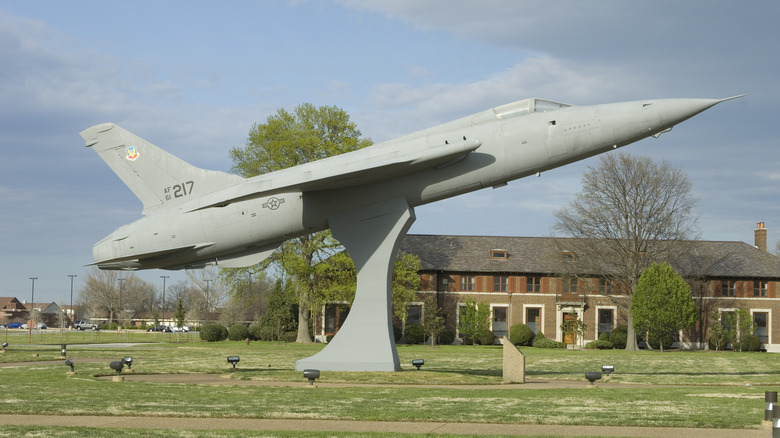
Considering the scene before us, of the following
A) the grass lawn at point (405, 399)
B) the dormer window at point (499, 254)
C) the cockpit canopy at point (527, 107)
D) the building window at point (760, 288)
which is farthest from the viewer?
the dormer window at point (499, 254)

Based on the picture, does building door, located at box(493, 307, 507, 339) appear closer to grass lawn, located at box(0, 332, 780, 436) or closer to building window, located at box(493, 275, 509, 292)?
building window, located at box(493, 275, 509, 292)

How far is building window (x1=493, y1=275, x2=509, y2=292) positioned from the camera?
6538 cm

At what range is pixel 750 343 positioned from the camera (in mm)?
60312

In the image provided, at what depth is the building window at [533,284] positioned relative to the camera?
6544cm

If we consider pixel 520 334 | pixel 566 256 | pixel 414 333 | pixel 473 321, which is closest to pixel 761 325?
pixel 566 256

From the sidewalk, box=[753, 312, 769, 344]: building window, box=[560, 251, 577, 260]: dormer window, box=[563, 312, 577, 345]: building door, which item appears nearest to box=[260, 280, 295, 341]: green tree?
box=[560, 251, 577, 260]: dormer window

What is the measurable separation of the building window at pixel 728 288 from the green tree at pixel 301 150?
34.7 meters

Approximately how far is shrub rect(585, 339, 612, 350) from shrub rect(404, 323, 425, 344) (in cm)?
1283

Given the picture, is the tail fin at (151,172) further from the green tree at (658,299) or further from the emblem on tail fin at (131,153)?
the green tree at (658,299)

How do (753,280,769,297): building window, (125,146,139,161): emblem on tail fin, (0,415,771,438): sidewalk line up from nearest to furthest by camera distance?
(0,415,771,438): sidewalk → (125,146,139,161): emblem on tail fin → (753,280,769,297): building window

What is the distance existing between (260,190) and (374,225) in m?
3.51

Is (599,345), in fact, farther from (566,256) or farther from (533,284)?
(533,284)

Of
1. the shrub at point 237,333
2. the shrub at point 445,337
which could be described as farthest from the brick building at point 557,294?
the shrub at point 237,333

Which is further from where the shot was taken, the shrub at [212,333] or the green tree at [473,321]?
the green tree at [473,321]
